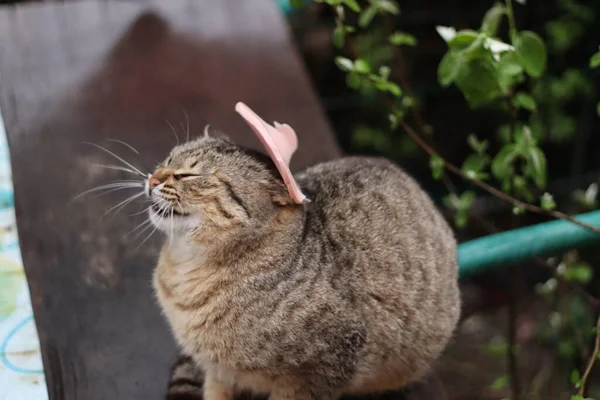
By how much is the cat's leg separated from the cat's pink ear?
1.69ft

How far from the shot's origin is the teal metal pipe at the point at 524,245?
72.7 inches

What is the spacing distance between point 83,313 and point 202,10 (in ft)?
4.89

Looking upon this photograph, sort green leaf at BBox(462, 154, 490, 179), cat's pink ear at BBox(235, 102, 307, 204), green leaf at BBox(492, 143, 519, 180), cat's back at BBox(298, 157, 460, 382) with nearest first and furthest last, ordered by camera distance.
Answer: cat's pink ear at BBox(235, 102, 307, 204)
cat's back at BBox(298, 157, 460, 382)
green leaf at BBox(492, 143, 519, 180)
green leaf at BBox(462, 154, 490, 179)

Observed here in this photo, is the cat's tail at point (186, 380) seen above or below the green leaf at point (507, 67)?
below

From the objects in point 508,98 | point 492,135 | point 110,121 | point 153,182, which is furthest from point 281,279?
point 492,135

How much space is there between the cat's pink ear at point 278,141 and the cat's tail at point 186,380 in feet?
1.90

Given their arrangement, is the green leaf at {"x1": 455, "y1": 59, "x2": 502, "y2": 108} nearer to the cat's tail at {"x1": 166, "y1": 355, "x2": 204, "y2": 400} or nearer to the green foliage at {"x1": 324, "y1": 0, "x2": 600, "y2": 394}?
the green foliage at {"x1": 324, "y1": 0, "x2": 600, "y2": 394}

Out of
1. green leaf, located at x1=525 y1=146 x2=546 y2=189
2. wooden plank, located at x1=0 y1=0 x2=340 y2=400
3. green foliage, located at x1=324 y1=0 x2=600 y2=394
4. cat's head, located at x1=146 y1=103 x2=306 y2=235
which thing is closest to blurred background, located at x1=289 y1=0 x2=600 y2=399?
green foliage, located at x1=324 y1=0 x2=600 y2=394

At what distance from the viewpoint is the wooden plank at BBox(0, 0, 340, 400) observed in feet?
5.74

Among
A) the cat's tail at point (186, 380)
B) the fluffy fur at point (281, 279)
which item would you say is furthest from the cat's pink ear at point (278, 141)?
the cat's tail at point (186, 380)

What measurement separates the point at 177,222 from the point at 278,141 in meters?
0.31

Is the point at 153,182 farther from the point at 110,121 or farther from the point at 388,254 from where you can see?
the point at 110,121

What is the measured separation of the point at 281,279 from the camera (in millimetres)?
1529

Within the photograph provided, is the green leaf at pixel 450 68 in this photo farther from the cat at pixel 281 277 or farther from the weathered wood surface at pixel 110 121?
the weathered wood surface at pixel 110 121
